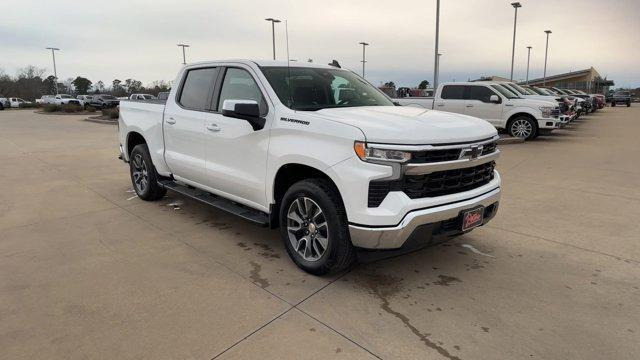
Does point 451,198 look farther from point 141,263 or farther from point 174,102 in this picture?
point 174,102

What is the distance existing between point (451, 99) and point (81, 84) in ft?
344

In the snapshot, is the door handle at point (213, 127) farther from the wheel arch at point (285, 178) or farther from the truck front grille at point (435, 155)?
the truck front grille at point (435, 155)

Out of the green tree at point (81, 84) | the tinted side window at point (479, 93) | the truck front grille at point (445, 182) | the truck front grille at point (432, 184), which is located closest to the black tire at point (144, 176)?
the truck front grille at point (432, 184)

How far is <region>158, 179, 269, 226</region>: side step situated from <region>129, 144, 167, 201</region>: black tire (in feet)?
0.76

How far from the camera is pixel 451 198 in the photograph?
141 inches

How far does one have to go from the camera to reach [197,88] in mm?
5332

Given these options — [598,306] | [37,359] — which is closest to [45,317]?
[37,359]

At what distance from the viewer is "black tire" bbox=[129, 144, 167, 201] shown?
6.22 metres

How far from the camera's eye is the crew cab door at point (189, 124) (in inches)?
199

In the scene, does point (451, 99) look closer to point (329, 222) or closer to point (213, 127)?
point (213, 127)

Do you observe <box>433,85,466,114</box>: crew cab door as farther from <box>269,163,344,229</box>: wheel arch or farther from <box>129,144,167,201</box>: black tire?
<box>269,163,344,229</box>: wheel arch

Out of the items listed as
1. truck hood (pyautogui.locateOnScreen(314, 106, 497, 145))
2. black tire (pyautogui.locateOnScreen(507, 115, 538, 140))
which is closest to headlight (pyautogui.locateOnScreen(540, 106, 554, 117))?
black tire (pyautogui.locateOnScreen(507, 115, 538, 140))

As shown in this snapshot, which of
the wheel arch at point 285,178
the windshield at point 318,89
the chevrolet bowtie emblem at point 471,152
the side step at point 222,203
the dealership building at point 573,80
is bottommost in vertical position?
the side step at point 222,203

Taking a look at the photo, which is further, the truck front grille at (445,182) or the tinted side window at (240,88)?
the tinted side window at (240,88)
